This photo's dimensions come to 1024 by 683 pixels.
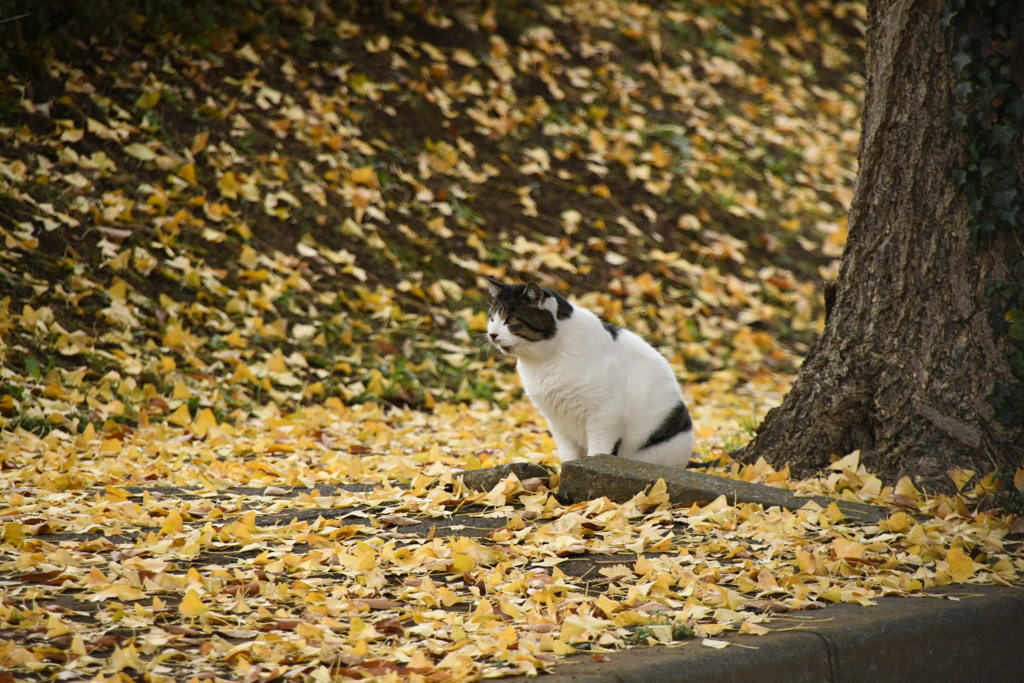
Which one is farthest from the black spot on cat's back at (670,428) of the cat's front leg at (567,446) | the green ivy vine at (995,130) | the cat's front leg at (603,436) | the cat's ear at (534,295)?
the green ivy vine at (995,130)

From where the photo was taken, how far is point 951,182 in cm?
404

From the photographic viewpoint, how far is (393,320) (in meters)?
7.14

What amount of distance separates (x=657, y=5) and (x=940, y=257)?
330 inches

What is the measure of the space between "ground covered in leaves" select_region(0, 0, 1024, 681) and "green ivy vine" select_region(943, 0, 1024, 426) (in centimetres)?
66

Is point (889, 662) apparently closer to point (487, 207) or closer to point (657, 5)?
point (487, 207)

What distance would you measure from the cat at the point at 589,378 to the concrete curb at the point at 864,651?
5.36ft

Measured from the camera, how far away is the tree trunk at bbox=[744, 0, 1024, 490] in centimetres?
394

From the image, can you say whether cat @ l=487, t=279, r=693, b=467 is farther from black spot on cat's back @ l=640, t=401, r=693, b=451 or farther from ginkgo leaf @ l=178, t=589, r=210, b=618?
ginkgo leaf @ l=178, t=589, r=210, b=618

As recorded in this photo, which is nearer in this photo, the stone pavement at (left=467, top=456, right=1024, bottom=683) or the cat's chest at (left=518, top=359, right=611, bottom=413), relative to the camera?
the stone pavement at (left=467, top=456, right=1024, bottom=683)

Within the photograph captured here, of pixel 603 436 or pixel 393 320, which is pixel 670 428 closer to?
pixel 603 436

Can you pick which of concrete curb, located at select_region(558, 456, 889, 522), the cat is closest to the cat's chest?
the cat

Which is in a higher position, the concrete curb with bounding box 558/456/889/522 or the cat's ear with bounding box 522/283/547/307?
the cat's ear with bounding box 522/283/547/307

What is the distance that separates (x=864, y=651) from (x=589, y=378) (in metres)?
1.87

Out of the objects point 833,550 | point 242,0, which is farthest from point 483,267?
point 833,550
